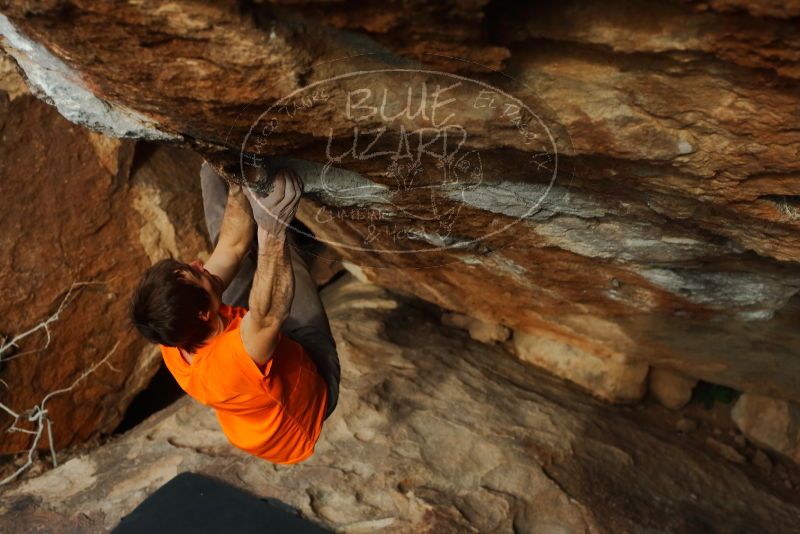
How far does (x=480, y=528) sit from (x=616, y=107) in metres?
1.63

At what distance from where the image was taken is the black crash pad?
2.64 m

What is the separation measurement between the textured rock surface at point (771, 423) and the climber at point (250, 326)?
2.08m

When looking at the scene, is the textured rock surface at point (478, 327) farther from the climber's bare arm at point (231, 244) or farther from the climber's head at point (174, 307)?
the climber's head at point (174, 307)

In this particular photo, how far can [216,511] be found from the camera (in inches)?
107

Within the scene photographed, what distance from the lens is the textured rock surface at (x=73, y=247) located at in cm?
336

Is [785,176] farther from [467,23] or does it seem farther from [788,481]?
[788,481]

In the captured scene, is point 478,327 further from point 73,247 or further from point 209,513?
point 73,247

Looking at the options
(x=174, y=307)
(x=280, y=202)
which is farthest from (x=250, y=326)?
(x=280, y=202)

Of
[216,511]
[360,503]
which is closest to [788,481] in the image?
[360,503]

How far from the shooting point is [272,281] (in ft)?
6.73

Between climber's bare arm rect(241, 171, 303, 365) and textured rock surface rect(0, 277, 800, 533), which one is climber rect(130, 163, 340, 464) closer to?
climber's bare arm rect(241, 171, 303, 365)

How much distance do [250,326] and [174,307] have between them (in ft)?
0.78

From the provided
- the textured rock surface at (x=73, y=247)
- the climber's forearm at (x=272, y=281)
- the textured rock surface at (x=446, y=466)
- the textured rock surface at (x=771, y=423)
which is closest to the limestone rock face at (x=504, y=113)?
the climber's forearm at (x=272, y=281)

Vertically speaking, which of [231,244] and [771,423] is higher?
[231,244]
